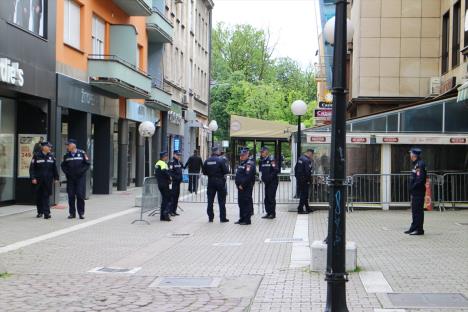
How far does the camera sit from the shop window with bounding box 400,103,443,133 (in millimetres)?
18734

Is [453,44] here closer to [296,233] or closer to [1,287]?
[296,233]

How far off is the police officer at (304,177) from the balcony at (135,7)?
1039 centimetres

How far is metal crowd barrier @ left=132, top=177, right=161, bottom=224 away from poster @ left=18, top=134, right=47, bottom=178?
4.20m

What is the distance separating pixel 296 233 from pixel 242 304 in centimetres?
653

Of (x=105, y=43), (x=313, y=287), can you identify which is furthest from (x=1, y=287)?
(x=105, y=43)

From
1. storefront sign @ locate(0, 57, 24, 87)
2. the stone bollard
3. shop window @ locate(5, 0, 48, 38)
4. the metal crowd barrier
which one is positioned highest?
shop window @ locate(5, 0, 48, 38)

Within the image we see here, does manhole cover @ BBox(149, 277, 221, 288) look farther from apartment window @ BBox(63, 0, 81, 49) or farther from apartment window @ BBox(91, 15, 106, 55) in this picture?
apartment window @ BBox(91, 15, 106, 55)

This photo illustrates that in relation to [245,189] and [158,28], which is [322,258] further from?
[158,28]

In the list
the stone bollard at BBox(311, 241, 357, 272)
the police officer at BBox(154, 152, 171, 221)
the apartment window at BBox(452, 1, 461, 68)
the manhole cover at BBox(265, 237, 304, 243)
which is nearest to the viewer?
the stone bollard at BBox(311, 241, 357, 272)

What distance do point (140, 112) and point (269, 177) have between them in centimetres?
1349

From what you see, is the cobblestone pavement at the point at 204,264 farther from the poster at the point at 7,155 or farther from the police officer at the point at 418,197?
the poster at the point at 7,155

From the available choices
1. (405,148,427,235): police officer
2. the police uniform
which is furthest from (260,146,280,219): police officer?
(405,148,427,235): police officer

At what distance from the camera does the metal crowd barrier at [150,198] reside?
48.6 feet

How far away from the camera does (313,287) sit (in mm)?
7637
